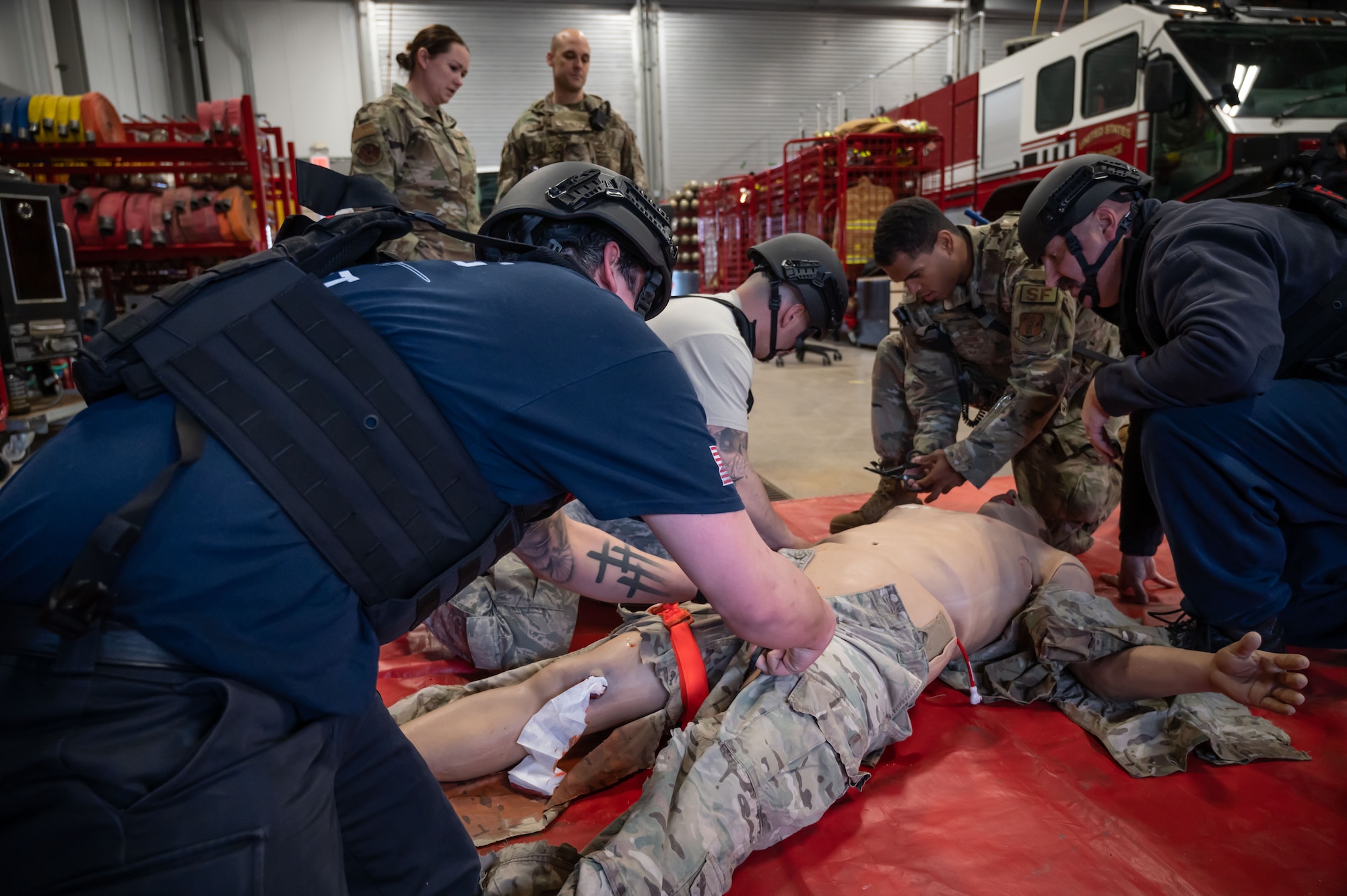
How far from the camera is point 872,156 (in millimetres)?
11211

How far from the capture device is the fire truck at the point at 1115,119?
24.3 ft

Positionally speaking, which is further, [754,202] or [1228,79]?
[754,202]

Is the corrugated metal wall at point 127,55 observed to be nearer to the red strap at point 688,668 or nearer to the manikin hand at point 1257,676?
the red strap at point 688,668

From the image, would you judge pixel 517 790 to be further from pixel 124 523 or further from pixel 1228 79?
pixel 1228 79

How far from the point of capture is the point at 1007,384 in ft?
11.1

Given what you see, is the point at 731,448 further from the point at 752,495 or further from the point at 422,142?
the point at 422,142

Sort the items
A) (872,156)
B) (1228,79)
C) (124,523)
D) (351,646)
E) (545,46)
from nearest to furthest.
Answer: (124,523)
(351,646)
(1228,79)
(872,156)
(545,46)

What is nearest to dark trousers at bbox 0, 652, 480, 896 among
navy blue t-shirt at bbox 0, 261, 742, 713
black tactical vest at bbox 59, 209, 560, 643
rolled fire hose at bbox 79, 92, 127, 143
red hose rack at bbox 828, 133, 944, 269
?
navy blue t-shirt at bbox 0, 261, 742, 713

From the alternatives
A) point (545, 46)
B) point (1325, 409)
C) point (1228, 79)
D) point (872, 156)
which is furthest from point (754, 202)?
point (1325, 409)

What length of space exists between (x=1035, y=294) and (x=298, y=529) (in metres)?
2.94

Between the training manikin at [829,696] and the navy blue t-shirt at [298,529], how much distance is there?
24.6 inches

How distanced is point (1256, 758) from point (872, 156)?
10.6 m

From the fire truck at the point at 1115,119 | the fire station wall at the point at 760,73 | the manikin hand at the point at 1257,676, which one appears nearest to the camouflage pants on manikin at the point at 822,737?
the manikin hand at the point at 1257,676

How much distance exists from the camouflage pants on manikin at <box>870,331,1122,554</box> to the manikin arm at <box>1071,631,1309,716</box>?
4.07 ft
